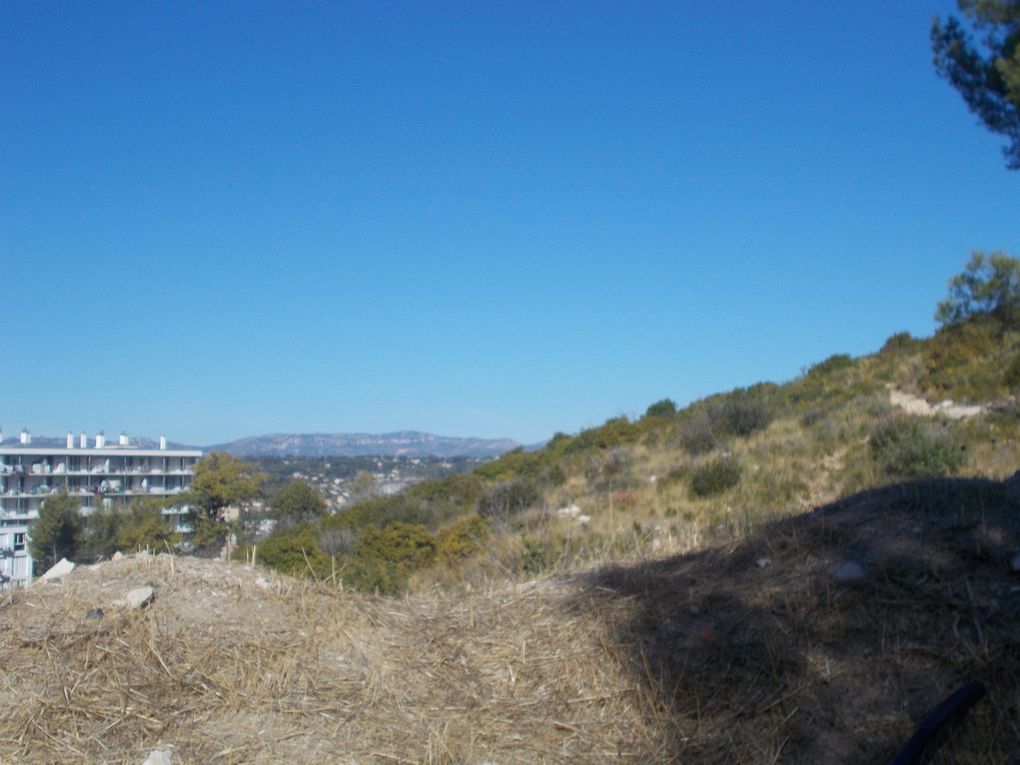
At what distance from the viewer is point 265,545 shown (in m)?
10.6

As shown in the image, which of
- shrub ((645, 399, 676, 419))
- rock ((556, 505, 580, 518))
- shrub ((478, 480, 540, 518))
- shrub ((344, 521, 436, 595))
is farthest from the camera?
shrub ((645, 399, 676, 419))

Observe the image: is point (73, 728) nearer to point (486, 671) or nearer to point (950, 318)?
point (486, 671)

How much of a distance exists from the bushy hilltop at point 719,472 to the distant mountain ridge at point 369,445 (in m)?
28.9

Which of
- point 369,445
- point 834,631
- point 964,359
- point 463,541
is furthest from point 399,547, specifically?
point 369,445

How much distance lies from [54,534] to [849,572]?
34.0 feet

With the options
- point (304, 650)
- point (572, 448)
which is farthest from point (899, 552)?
point (572, 448)

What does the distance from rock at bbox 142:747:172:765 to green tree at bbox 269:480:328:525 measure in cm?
1507

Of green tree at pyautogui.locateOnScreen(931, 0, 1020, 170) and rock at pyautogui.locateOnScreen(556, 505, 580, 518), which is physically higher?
green tree at pyautogui.locateOnScreen(931, 0, 1020, 170)

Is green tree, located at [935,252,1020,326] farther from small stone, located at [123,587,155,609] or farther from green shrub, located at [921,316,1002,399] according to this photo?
small stone, located at [123,587,155,609]

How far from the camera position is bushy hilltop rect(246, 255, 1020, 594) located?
7863mm

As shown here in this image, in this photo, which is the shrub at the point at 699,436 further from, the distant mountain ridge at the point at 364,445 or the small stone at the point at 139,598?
the distant mountain ridge at the point at 364,445

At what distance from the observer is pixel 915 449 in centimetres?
1104

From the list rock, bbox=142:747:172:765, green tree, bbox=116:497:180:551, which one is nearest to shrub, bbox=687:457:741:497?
green tree, bbox=116:497:180:551

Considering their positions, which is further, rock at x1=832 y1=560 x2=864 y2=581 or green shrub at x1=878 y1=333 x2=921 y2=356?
green shrub at x1=878 y1=333 x2=921 y2=356
